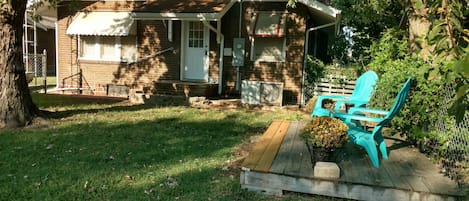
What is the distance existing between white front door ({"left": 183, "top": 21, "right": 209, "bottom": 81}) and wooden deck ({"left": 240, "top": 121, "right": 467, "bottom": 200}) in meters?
7.75

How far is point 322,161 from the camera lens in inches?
157

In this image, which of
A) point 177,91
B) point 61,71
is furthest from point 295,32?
point 61,71

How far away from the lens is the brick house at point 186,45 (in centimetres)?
1106

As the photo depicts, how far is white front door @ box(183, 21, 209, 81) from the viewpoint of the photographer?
12.0 m

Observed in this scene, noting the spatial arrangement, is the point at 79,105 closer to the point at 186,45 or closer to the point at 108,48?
the point at 108,48

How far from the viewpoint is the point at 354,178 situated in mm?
3701

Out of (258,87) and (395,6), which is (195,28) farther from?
(395,6)

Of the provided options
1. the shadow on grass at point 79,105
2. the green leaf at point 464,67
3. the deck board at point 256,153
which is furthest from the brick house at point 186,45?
the green leaf at point 464,67

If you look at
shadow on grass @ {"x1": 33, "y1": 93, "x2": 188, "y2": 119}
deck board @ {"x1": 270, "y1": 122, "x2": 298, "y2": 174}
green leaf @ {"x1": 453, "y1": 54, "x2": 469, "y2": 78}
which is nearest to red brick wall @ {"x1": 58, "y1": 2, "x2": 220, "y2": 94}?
shadow on grass @ {"x1": 33, "y1": 93, "x2": 188, "y2": 119}

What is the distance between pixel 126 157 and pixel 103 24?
8.51m

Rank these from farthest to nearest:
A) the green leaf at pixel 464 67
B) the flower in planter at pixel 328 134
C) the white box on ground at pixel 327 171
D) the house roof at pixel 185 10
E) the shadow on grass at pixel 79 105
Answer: the house roof at pixel 185 10, the shadow on grass at pixel 79 105, the flower in planter at pixel 328 134, the white box on ground at pixel 327 171, the green leaf at pixel 464 67

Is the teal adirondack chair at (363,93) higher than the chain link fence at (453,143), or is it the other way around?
the teal adirondack chair at (363,93)

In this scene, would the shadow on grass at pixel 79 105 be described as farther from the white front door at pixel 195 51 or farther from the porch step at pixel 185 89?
the white front door at pixel 195 51

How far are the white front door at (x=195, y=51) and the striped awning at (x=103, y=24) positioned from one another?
188cm
